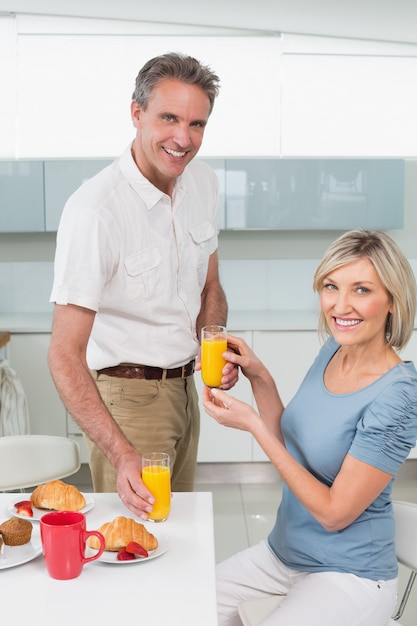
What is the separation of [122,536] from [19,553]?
0.65 feet

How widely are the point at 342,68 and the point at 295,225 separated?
1.00 meters

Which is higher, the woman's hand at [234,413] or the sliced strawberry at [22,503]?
the woman's hand at [234,413]

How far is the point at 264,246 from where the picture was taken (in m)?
4.72

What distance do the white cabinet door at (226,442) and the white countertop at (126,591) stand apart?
8.26ft

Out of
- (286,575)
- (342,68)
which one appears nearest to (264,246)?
(342,68)

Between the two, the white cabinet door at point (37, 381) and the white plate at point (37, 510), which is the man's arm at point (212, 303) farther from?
the white cabinet door at point (37, 381)

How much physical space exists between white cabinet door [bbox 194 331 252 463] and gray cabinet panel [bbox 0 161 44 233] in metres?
1.38

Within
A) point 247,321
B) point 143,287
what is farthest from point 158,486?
point 247,321

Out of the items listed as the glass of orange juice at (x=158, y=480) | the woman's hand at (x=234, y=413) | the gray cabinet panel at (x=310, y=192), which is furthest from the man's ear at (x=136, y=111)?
the gray cabinet panel at (x=310, y=192)

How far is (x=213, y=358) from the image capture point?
1918mm

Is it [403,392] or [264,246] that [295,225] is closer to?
[264,246]

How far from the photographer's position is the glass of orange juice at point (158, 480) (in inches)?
64.0

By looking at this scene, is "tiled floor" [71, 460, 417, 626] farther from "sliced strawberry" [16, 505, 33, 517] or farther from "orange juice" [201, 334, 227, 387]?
"sliced strawberry" [16, 505, 33, 517]

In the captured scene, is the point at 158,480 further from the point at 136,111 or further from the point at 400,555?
the point at 136,111
